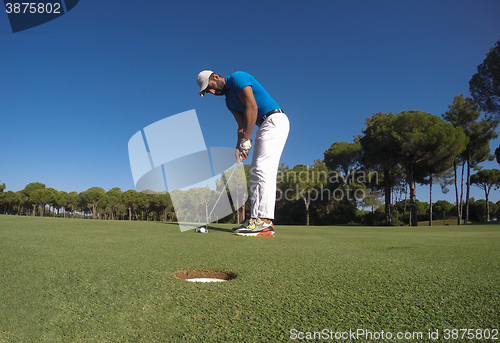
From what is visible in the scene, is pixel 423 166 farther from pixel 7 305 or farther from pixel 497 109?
pixel 7 305

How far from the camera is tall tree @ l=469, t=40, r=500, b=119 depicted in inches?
794

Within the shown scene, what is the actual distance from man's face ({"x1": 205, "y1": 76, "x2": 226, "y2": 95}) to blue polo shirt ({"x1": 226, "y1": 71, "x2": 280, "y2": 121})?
0.08 m

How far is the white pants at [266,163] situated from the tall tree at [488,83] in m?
24.4

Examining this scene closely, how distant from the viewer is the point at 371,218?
82.7ft

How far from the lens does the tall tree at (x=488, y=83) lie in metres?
20.2

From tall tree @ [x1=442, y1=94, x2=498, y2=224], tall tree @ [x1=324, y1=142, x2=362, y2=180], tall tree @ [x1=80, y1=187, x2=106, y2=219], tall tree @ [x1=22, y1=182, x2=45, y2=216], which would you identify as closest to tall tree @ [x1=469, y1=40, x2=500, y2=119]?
tall tree @ [x1=442, y1=94, x2=498, y2=224]

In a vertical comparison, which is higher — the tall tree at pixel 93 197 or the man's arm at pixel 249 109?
the man's arm at pixel 249 109

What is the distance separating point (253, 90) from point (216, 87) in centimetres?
55

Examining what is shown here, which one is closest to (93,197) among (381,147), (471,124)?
(381,147)

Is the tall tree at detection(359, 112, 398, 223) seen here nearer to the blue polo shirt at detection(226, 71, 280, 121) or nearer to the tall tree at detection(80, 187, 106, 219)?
the blue polo shirt at detection(226, 71, 280, 121)

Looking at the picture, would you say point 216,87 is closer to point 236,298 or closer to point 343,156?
point 236,298

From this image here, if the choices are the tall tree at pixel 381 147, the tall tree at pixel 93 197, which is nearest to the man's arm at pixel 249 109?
the tall tree at pixel 381 147

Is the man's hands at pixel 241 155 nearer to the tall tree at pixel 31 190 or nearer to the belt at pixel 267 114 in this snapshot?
the belt at pixel 267 114

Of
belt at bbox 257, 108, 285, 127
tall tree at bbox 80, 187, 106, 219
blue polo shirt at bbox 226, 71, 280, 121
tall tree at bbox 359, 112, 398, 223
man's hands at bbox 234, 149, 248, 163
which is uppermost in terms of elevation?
tall tree at bbox 359, 112, 398, 223
